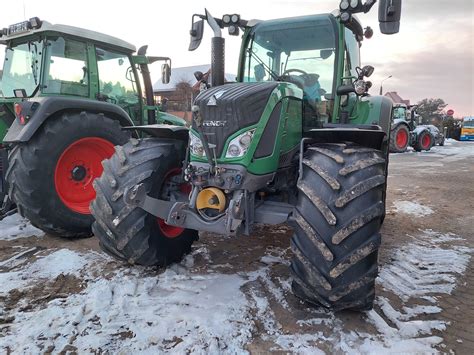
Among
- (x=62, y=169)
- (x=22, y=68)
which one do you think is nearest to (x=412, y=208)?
(x=62, y=169)

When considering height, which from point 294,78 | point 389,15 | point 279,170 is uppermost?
point 389,15

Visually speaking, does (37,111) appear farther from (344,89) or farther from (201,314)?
(344,89)

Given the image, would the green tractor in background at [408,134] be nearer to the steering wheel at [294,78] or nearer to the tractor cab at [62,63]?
the tractor cab at [62,63]

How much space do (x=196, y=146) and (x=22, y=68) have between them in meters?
3.75

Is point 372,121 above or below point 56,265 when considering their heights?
above

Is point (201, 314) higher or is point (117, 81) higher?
point (117, 81)

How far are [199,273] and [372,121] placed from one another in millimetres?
2626

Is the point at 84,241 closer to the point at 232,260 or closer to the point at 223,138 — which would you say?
the point at 232,260

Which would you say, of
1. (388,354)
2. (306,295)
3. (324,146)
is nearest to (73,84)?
(324,146)

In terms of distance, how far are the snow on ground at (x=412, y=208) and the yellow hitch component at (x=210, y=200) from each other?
4157mm

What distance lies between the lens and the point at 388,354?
2.43 meters

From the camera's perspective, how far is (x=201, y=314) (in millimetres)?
2855

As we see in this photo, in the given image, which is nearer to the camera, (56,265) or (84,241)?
(56,265)

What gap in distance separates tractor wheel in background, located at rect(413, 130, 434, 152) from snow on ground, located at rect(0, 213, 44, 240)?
718 inches
